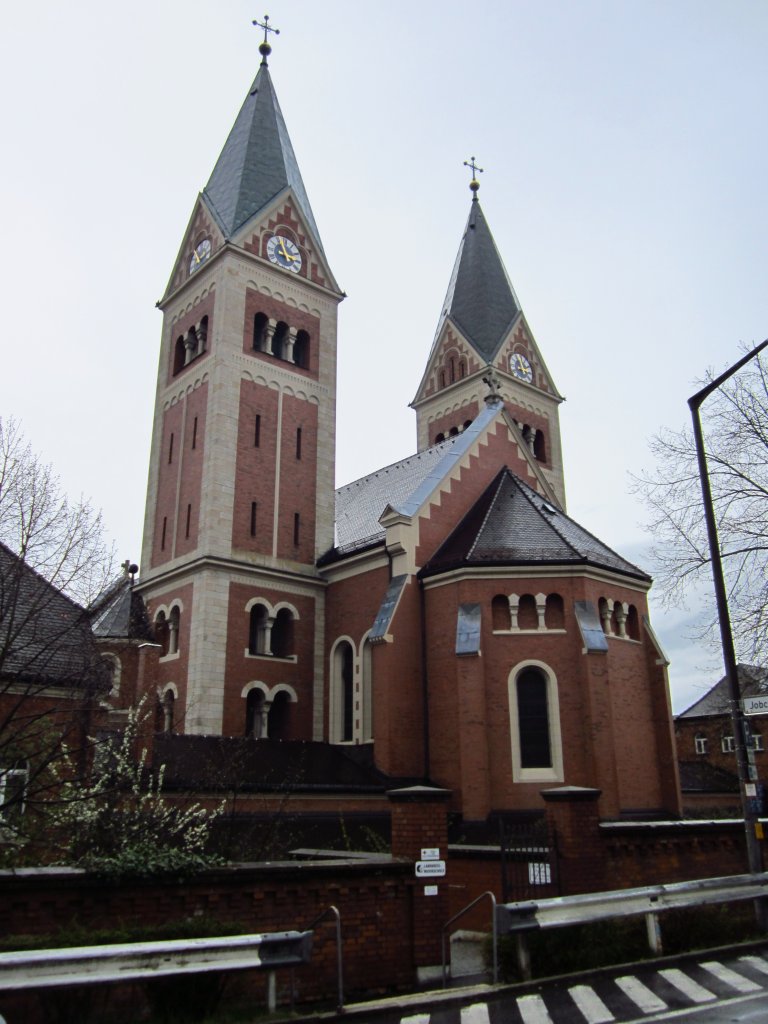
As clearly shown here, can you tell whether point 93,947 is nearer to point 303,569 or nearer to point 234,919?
point 234,919

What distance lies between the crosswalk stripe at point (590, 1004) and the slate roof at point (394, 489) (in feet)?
Result: 62.5

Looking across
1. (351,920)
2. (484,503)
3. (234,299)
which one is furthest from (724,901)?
(234,299)

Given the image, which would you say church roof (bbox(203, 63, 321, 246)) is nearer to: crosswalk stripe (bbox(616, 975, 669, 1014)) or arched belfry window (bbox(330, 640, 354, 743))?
arched belfry window (bbox(330, 640, 354, 743))

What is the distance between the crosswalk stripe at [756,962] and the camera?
37.6 ft

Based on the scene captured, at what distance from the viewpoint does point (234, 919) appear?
10352 millimetres

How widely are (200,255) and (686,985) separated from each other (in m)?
33.0

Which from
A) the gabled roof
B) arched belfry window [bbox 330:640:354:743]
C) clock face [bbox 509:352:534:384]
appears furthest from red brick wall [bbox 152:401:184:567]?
clock face [bbox 509:352:534:384]

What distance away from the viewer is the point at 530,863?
1413 centimetres

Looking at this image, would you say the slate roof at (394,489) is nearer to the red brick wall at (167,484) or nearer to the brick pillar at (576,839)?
the red brick wall at (167,484)

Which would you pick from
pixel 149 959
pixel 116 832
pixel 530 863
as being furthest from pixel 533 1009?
pixel 116 832

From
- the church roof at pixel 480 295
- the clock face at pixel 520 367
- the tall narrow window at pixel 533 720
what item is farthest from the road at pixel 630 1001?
the clock face at pixel 520 367

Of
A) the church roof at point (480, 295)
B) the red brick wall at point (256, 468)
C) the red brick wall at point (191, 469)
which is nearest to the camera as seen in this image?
the red brick wall at point (256, 468)

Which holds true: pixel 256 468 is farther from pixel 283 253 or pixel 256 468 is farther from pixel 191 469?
pixel 283 253

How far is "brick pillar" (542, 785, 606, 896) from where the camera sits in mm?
13398
